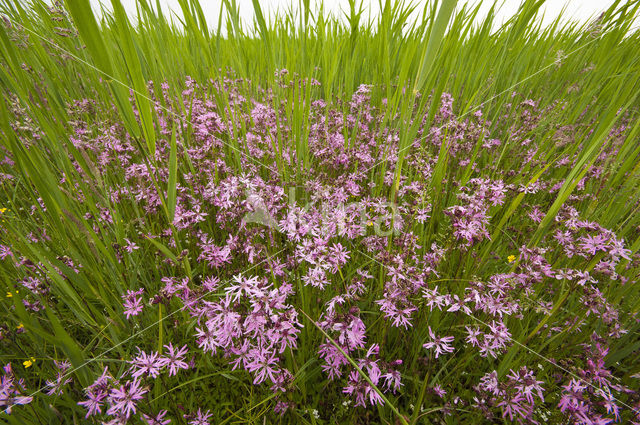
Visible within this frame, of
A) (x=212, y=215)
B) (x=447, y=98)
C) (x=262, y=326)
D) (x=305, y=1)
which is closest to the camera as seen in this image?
(x=262, y=326)

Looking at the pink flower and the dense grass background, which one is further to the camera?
the pink flower

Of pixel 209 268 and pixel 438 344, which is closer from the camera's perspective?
pixel 438 344

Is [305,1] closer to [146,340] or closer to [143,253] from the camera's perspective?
[143,253]

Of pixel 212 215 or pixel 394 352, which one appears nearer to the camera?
pixel 394 352

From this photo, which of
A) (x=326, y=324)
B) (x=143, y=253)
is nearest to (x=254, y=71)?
(x=143, y=253)

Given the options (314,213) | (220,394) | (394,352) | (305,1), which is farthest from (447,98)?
(220,394)

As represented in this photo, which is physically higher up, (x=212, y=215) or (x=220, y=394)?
(x=212, y=215)

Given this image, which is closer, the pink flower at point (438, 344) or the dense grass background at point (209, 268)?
the dense grass background at point (209, 268)

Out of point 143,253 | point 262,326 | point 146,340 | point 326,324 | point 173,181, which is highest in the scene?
point 173,181

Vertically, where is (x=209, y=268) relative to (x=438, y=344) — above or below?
below

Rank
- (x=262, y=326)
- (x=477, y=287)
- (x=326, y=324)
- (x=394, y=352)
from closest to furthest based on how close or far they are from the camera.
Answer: (x=262, y=326)
(x=326, y=324)
(x=477, y=287)
(x=394, y=352)
